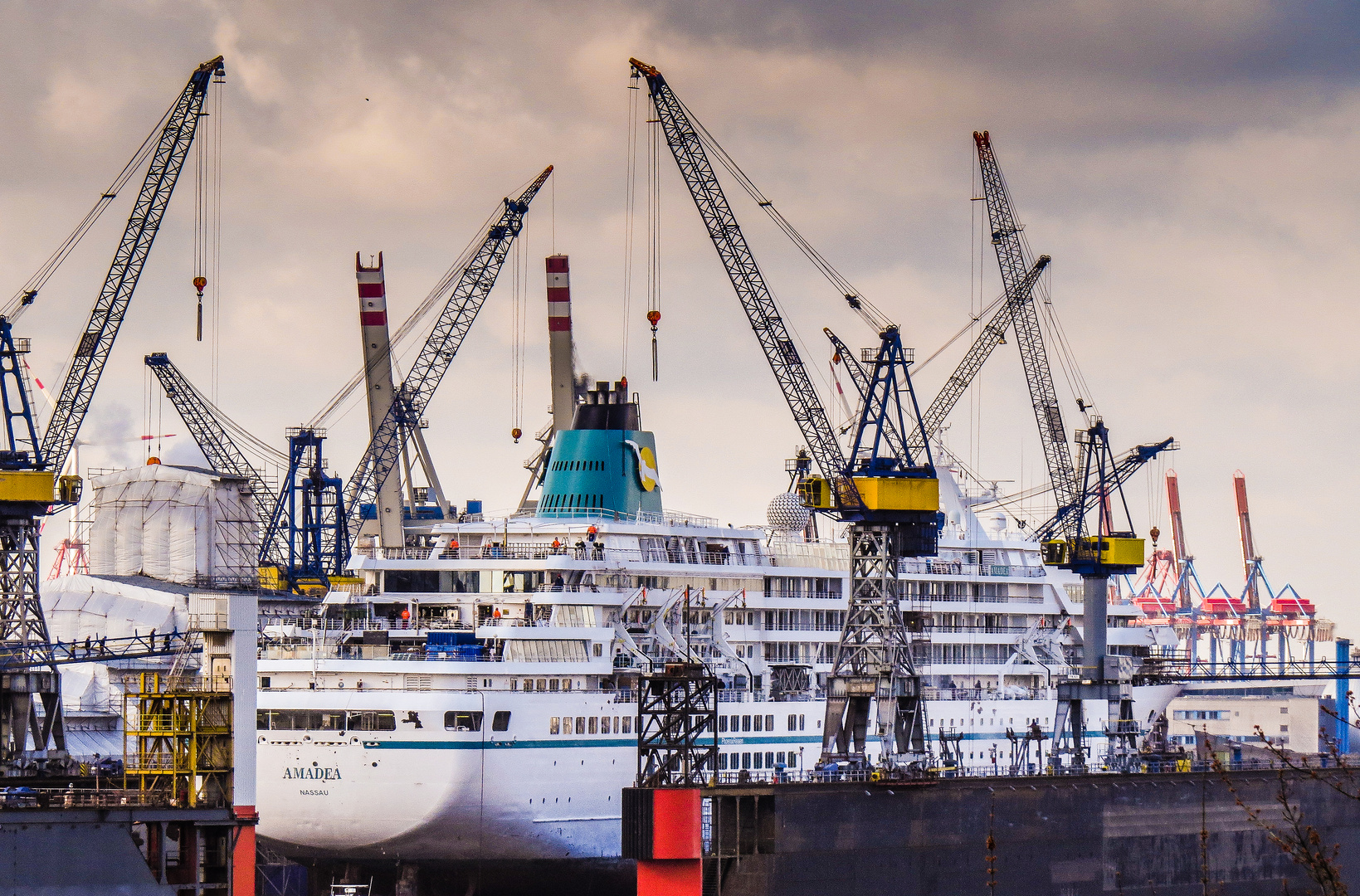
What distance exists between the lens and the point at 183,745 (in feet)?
219

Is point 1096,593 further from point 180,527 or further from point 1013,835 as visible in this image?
point 180,527

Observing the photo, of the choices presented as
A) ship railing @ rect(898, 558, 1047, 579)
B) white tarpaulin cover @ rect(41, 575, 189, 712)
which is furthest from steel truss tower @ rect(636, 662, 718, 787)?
white tarpaulin cover @ rect(41, 575, 189, 712)

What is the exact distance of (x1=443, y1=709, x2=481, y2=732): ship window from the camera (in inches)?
3083

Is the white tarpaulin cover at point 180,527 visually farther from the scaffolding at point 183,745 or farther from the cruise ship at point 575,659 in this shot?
the scaffolding at point 183,745

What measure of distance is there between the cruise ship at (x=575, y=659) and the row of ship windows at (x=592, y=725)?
0.07 metres

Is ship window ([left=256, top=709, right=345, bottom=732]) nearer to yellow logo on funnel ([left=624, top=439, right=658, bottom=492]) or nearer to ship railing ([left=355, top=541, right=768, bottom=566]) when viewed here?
ship railing ([left=355, top=541, right=768, bottom=566])

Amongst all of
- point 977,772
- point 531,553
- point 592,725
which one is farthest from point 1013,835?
point 531,553

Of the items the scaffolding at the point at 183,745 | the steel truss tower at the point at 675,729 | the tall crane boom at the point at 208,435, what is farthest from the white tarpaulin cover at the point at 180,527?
the scaffolding at the point at 183,745

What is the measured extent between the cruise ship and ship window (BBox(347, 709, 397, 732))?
8 centimetres

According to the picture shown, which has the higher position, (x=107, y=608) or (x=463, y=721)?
(x=107, y=608)

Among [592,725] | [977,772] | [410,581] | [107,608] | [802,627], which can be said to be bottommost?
[977,772]

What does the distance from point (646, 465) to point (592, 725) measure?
1506 centimetres

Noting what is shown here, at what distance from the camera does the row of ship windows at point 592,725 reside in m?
80.1

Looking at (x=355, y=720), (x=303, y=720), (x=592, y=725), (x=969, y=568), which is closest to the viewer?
(x=355, y=720)
